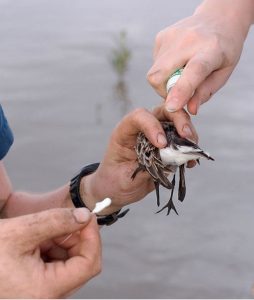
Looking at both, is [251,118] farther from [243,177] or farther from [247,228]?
[247,228]

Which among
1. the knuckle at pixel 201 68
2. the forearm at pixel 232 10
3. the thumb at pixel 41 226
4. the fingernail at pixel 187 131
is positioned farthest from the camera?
the forearm at pixel 232 10

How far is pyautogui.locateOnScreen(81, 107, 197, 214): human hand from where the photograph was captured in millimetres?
3164

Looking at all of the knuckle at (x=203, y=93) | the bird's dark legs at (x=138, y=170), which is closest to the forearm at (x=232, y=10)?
the knuckle at (x=203, y=93)

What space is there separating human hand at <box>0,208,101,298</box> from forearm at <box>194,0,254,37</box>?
1.14 meters

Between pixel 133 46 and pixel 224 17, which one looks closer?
pixel 224 17

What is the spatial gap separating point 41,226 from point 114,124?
5248 millimetres

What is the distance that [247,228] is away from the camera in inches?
225

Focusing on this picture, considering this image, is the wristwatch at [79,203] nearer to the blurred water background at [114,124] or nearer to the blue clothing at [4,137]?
the blue clothing at [4,137]

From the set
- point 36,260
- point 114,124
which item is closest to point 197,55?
point 36,260

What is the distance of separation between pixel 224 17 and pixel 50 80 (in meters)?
6.03

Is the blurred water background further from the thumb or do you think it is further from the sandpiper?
the thumb

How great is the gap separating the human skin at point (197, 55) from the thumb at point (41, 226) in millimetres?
613

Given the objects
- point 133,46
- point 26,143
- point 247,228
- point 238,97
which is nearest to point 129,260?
point 247,228

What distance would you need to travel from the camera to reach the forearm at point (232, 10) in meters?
3.09
